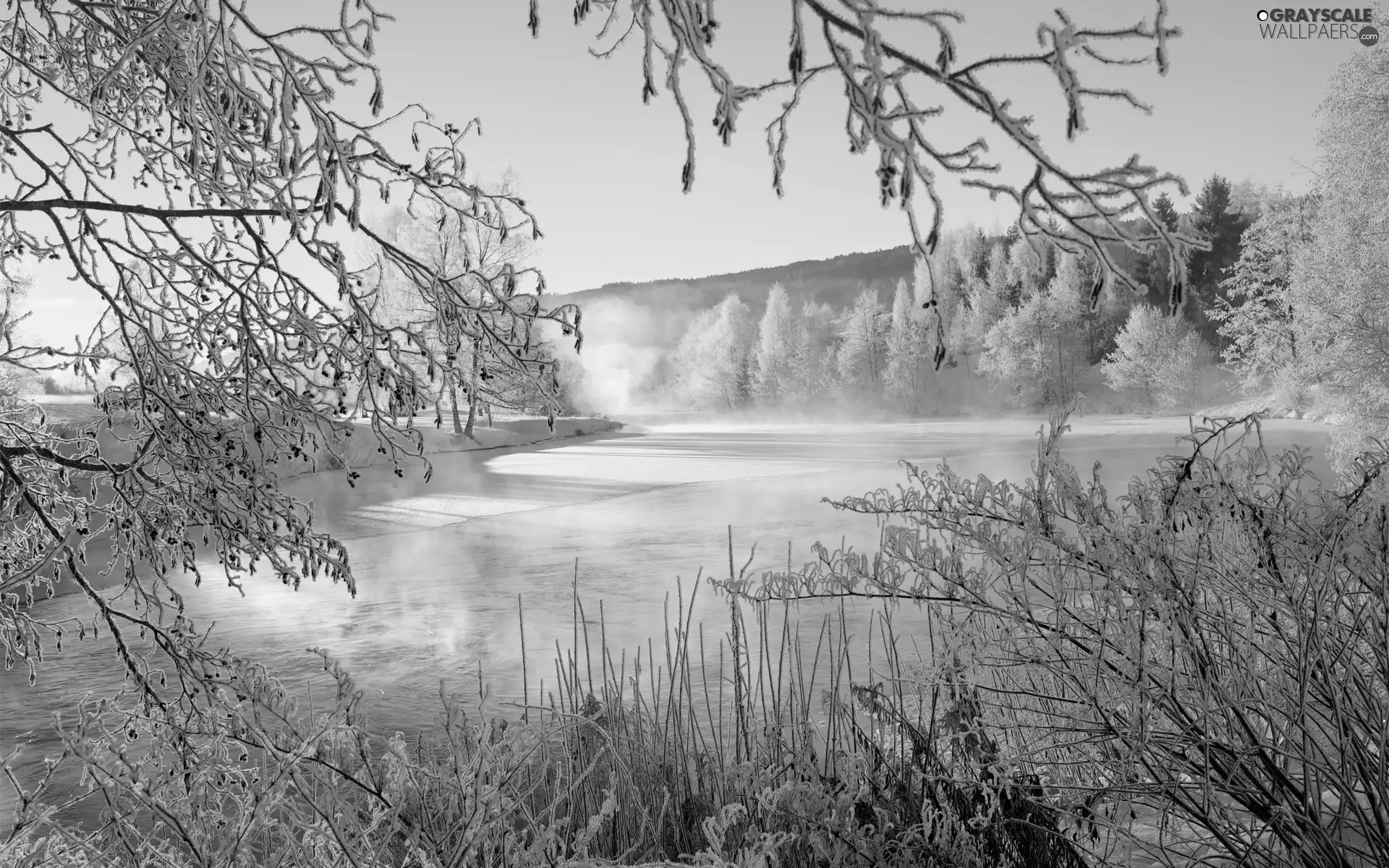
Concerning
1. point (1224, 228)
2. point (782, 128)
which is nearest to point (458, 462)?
point (782, 128)

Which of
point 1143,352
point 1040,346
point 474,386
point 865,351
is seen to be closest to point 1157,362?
point 1143,352

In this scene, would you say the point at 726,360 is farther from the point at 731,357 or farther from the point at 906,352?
the point at 906,352

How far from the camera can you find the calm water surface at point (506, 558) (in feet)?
22.6

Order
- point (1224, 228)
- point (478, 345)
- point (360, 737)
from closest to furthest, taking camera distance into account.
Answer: point (360, 737), point (478, 345), point (1224, 228)

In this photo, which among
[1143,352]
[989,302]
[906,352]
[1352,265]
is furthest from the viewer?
[906,352]

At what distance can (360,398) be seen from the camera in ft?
8.93

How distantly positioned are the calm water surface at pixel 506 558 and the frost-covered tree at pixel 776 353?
39.1 meters

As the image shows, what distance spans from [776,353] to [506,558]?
2148 inches

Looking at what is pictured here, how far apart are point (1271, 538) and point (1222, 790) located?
650 millimetres

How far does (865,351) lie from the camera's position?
65000 mm

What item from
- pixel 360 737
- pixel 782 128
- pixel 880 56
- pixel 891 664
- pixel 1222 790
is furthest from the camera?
pixel 891 664

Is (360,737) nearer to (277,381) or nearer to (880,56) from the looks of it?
(277,381)

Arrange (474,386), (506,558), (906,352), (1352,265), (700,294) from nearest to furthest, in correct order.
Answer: (474,386), (506,558), (1352,265), (906,352), (700,294)

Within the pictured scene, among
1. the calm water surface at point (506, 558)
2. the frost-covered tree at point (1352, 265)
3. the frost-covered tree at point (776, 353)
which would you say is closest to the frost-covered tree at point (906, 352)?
the frost-covered tree at point (776, 353)
